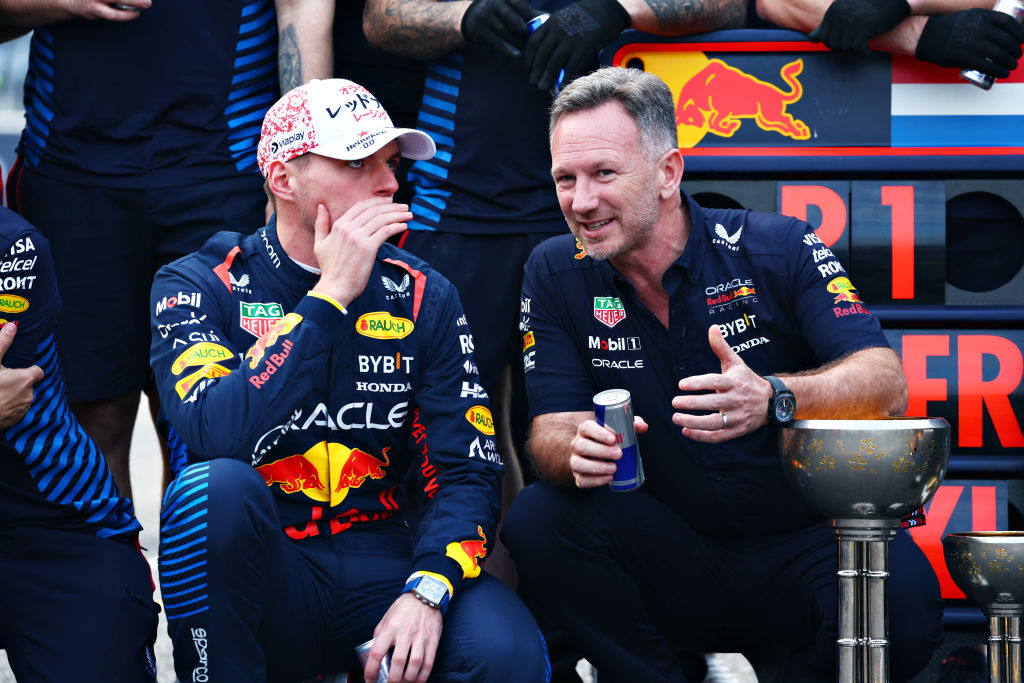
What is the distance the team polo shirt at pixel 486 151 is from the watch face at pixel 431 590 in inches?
49.5

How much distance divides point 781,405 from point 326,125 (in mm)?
1181

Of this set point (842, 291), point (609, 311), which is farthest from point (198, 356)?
point (842, 291)

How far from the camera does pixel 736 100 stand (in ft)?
12.0

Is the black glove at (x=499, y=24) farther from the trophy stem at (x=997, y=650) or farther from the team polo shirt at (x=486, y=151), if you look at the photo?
the trophy stem at (x=997, y=650)

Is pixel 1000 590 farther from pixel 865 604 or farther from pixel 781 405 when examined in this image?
pixel 781 405

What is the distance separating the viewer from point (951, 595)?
11.5 feet

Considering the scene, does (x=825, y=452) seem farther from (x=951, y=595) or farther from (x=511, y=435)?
(x=511, y=435)

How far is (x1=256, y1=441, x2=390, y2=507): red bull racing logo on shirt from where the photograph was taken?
2.82m

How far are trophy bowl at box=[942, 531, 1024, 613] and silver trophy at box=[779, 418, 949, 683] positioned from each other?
0.36 metres

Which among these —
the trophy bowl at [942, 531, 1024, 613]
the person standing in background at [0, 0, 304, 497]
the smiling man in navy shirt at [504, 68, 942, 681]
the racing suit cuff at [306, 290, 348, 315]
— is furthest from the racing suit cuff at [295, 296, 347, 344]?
the trophy bowl at [942, 531, 1024, 613]

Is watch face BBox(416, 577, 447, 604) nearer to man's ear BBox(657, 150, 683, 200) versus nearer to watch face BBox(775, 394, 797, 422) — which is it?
watch face BBox(775, 394, 797, 422)

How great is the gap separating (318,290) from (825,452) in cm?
108

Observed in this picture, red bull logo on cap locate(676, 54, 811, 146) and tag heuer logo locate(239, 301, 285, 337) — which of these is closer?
tag heuer logo locate(239, 301, 285, 337)

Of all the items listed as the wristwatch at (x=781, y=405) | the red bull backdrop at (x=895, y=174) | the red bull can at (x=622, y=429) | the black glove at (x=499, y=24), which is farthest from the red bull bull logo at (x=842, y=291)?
the black glove at (x=499, y=24)
